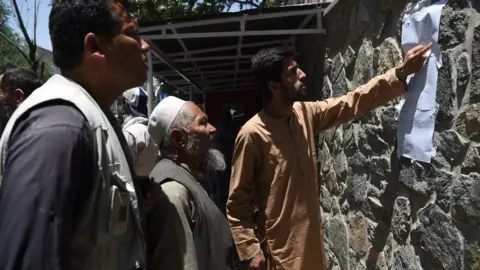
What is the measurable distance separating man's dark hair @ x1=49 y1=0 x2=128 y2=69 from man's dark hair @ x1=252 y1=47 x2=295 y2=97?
154 cm

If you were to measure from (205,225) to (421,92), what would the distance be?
127 centimetres

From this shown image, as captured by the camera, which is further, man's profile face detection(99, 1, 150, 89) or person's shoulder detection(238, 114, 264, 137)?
person's shoulder detection(238, 114, 264, 137)

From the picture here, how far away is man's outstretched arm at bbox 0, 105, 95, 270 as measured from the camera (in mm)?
1007

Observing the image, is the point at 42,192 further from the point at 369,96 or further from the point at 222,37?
the point at 222,37

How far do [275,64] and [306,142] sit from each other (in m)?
0.50

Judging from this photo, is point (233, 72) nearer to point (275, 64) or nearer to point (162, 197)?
point (275, 64)

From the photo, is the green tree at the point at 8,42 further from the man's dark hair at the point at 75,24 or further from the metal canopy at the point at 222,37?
the man's dark hair at the point at 75,24

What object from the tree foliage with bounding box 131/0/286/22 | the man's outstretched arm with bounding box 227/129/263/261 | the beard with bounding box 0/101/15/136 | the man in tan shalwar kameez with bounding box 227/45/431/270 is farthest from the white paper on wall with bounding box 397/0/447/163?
the tree foliage with bounding box 131/0/286/22

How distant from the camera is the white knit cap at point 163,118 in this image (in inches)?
82.4

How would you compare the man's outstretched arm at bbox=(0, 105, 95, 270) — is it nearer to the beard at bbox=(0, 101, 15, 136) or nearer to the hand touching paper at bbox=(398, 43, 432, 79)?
the hand touching paper at bbox=(398, 43, 432, 79)

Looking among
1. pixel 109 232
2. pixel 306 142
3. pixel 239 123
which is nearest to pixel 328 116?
pixel 306 142

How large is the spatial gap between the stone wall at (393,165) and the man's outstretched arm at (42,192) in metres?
1.56

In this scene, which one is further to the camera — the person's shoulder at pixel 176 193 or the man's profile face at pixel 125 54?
the person's shoulder at pixel 176 193

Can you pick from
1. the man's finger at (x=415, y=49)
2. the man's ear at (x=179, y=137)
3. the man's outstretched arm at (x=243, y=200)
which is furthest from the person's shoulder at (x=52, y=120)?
the man's finger at (x=415, y=49)
